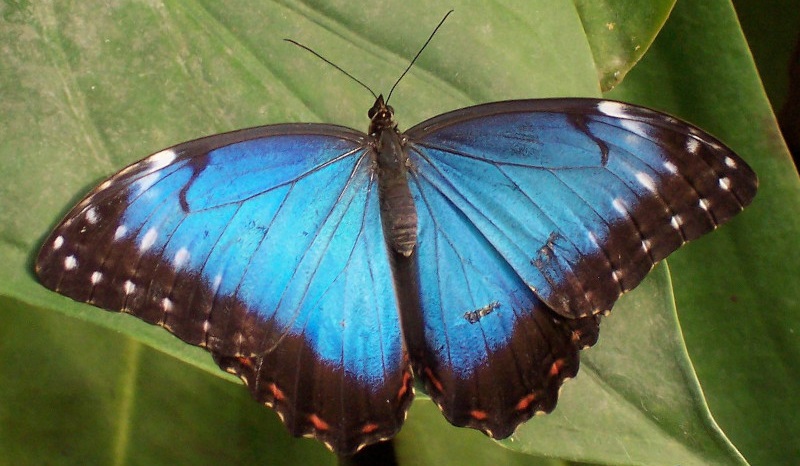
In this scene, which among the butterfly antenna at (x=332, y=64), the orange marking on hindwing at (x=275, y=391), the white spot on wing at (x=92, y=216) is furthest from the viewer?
the butterfly antenna at (x=332, y=64)

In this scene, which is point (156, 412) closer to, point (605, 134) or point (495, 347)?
point (495, 347)

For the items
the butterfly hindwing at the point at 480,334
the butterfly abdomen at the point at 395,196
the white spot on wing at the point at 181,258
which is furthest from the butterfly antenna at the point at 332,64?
the white spot on wing at the point at 181,258

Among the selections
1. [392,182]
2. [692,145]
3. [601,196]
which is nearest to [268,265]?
[392,182]

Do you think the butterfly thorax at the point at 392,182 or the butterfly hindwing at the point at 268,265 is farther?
the butterfly thorax at the point at 392,182

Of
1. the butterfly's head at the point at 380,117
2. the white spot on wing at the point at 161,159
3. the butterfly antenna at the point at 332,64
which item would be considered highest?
the butterfly antenna at the point at 332,64

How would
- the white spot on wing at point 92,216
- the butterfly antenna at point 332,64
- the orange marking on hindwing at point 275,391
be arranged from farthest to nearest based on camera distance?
the butterfly antenna at point 332,64 → the orange marking on hindwing at point 275,391 → the white spot on wing at point 92,216

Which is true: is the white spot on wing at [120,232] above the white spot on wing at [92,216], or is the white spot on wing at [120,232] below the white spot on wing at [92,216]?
below

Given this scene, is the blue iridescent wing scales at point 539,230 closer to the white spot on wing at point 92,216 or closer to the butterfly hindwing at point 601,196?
the butterfly hindwing at point 601,196

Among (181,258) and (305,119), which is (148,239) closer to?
(181,258)
